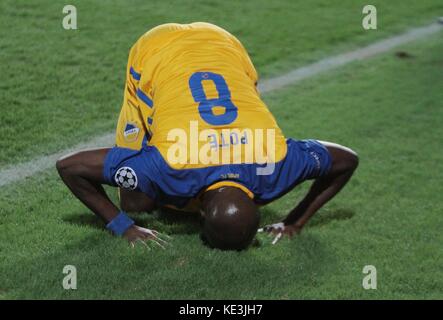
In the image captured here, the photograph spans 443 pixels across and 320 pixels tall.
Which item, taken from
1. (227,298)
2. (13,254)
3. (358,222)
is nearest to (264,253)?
(227,298)

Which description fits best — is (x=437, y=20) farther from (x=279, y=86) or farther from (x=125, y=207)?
(x=125, y=207)

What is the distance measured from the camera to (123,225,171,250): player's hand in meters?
4.57

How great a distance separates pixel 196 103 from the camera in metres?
4.54

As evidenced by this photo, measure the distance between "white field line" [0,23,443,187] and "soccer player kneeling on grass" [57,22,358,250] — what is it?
4.41ft

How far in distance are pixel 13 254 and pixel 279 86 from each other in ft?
16.6

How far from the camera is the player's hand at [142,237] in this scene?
4574 mm

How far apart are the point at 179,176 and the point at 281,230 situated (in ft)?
3.25

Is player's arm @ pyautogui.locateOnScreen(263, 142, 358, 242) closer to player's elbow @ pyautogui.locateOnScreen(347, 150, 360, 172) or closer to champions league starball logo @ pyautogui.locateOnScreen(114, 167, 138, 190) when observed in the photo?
player's elbow @ pyautogui.locateOnScreen(347, 150, 360, 172)

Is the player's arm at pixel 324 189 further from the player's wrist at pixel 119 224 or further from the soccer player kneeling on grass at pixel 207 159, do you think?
the player's wrist at pixel 119 224

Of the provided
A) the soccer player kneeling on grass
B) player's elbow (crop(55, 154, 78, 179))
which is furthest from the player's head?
player's elbow (crop(55, 154, 78, 179))

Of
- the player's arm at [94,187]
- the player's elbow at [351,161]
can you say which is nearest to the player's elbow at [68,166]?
the player's arm at [94,187]

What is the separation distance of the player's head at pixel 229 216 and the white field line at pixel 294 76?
7.51 ft

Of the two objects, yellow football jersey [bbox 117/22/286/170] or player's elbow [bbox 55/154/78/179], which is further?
player's elbow [bbox 55/154/78/179]

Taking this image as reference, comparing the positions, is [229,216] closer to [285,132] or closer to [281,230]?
[281,230]
